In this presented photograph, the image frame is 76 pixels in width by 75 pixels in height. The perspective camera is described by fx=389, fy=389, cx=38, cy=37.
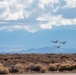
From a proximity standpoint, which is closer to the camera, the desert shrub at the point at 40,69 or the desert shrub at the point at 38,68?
the desert shrub at the point at 40,69

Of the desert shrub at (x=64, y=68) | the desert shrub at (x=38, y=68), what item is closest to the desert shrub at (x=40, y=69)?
the desert shrub at (x=38, y=68)

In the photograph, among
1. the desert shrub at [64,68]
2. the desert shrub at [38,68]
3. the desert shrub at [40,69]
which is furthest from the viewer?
the desert shrub at [64,68]

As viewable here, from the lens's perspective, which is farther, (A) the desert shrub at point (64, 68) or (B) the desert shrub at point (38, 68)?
(A) the desert shrub at point (64, 68)

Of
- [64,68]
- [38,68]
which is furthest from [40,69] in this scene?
[64,68]

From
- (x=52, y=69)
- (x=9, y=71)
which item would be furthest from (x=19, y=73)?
(x=52, y=69)

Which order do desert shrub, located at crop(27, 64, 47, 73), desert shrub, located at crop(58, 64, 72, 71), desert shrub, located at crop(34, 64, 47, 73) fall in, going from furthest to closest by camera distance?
desert shrub, located at crop(58, 64, 72, 71) → desert shrub, located at crop(27, 64, 47, 73) → desert shrub, located at crop(34, 64, 47, 73)

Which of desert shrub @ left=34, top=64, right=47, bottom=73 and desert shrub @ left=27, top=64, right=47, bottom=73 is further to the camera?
desert shrub @ left=27, top=64, right=47, bottom=73

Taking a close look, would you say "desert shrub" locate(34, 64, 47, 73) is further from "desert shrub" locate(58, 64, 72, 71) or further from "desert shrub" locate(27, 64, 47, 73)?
"desert shrub" locate(58, 64, 72, 71)

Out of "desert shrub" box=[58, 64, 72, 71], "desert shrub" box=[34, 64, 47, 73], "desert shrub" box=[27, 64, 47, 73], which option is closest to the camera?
"desert shrub" box=[34, 64, 47, 73]

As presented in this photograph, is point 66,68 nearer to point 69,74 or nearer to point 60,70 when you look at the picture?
point 60,70

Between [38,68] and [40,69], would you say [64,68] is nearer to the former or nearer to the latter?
[40,69]

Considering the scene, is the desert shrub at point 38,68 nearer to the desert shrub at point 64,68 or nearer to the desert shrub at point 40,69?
the desert shrub at point 40,69

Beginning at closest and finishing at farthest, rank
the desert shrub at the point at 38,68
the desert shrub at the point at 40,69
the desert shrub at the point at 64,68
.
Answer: the desert shrub at the point at 40,69 → the desert shrub at the point at 38,68 → the desert shrub at the point at 64,68

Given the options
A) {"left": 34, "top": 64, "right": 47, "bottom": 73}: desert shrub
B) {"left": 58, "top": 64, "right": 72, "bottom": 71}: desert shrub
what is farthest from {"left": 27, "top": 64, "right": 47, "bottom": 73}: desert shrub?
{"left": 58, "top": 64, "right": 72, "bottom": 71}: desert shrub
